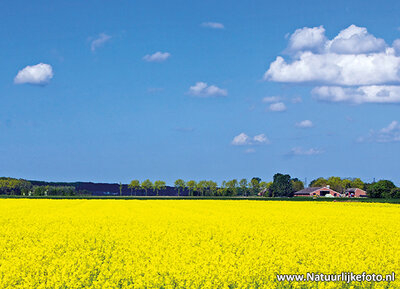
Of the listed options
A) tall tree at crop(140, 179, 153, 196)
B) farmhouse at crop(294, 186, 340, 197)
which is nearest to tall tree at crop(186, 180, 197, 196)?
tall tree at crop(140, 179, 153, 196)

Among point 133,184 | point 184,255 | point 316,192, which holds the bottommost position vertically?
point 184,255

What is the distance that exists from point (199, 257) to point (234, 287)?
2460 millimetres

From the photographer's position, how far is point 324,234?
1972 cm

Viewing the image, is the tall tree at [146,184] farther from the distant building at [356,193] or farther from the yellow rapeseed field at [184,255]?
the yellow rapeseed field at [184,255]

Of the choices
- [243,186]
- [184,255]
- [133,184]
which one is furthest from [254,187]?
[184,255]

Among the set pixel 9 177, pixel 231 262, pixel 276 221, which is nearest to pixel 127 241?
pixel 231 262

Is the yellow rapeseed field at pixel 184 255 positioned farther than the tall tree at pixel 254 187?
No

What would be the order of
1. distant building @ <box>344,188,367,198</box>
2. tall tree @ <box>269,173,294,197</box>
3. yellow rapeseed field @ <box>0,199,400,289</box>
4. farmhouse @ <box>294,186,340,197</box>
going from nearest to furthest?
1. yellow rapeseed field @ <box>0,199,400,289</box>
2. tall tree @ <box>269,173,294,197</box>
3. farmhouse @ <box>294,186,340,197</box>
4. distant building @ <box>344,188,367,198</box>

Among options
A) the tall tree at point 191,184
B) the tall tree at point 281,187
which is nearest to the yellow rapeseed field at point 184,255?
the tall tree at point 281,187

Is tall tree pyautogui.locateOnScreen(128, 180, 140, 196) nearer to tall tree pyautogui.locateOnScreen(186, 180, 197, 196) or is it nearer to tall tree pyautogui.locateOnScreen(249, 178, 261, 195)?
tall tree pyautogui.locateOnScreen(186, 180, 197, 196)

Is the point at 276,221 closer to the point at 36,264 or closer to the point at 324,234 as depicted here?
the point at 324,234

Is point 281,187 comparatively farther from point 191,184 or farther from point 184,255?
point 184,255

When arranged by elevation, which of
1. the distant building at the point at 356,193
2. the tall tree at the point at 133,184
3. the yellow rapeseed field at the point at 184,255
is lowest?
the yellow rapeseed field at the point at 184,255

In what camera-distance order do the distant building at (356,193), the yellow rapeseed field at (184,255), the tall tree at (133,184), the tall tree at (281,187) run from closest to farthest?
the yellow rapeseed field at (184,255) → the tall tree at (281,187) → the tall tree at (133,184) → the distant building at (356,193)
